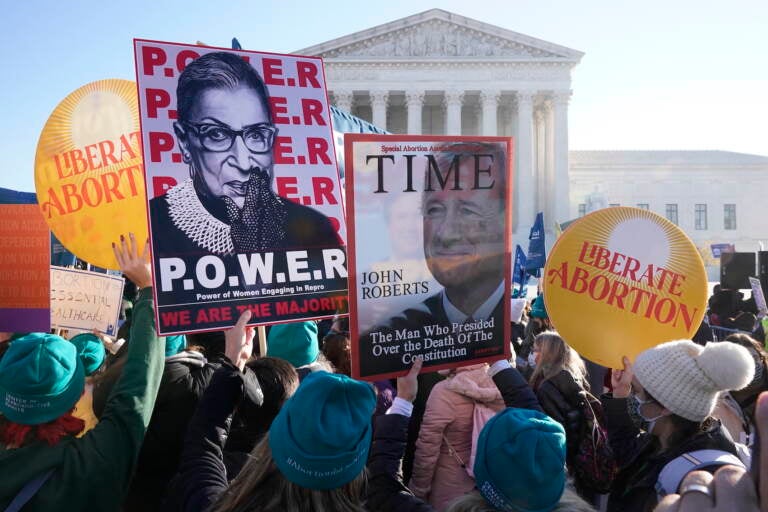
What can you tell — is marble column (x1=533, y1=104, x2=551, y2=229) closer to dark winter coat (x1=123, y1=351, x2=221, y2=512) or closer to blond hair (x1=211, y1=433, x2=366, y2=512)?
dark winter coat (x1=123, y1=351, x2=221, y2=512)

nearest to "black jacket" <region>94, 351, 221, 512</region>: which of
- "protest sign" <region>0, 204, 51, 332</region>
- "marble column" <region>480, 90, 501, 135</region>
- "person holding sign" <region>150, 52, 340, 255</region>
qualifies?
"person holding sign" <region>150, 52, 340, 255</region>

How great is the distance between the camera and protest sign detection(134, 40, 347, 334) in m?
2.52

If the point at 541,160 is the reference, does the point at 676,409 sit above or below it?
below

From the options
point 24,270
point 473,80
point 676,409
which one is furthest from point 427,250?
point 473,80

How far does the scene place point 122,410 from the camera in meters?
2.04

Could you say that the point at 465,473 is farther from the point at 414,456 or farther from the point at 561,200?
the point at 561,200

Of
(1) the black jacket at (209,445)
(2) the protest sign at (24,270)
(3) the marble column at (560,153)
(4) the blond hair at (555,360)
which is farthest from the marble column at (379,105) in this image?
(1) the black jacket at (209,445)

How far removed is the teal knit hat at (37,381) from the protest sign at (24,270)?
195 cm

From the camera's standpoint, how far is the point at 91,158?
3227 mm

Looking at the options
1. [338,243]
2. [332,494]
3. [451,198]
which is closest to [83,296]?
[338,243]

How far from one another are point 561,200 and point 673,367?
137 ft

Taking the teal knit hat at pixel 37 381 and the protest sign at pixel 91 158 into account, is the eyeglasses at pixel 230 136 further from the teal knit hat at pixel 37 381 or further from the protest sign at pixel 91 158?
the teal knit hat at pixel 37 381

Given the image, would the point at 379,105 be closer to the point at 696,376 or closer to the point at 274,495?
the point at 696,376

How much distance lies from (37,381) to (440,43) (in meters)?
43.4
